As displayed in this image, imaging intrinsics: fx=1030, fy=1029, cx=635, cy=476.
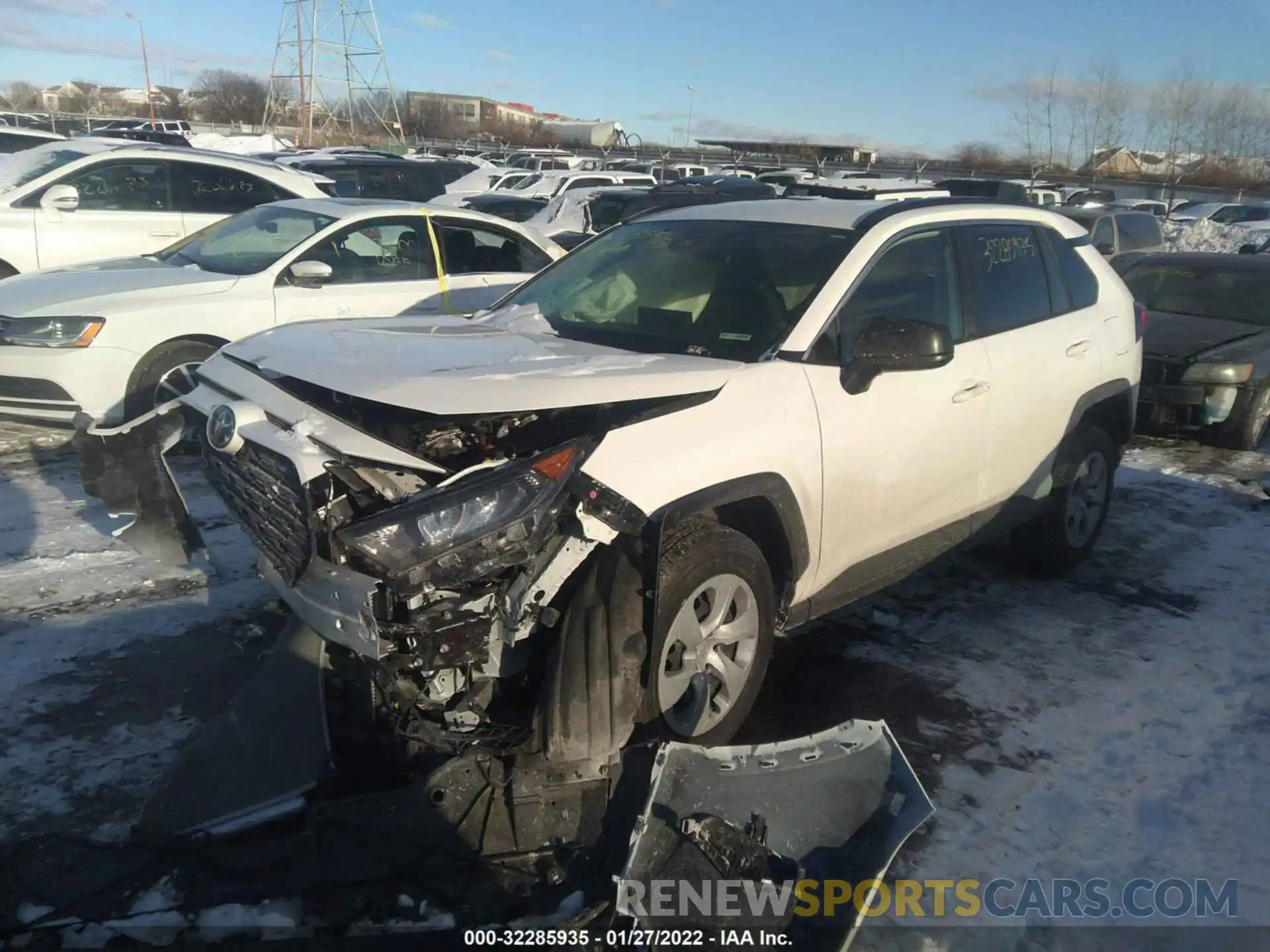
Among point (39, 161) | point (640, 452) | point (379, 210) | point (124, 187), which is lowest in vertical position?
point (640, 452)

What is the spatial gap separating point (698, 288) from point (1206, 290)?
7.40 m

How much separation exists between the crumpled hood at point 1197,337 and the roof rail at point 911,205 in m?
3.89

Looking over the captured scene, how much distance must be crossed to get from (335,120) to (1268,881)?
163 ft

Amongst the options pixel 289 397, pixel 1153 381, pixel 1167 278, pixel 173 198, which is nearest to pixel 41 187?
pixel 173 198

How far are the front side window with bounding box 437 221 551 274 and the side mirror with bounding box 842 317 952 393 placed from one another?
14.9 feet

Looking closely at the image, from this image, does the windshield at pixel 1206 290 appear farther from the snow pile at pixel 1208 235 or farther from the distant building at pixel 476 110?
the distant building at pixel 476 110

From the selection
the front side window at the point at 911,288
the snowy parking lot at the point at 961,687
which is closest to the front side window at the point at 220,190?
the snowy parking lot at the point at 961,687

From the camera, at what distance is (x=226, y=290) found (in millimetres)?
6941

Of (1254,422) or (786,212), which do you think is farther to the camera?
(1254,422)

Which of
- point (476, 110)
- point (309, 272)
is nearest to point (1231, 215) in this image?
point (309, 272)

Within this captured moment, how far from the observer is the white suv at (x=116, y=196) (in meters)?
8.92

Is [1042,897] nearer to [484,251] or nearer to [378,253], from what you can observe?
[378,253]

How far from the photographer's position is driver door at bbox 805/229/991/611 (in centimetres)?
378

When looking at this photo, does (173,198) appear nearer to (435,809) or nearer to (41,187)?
(41,187)
